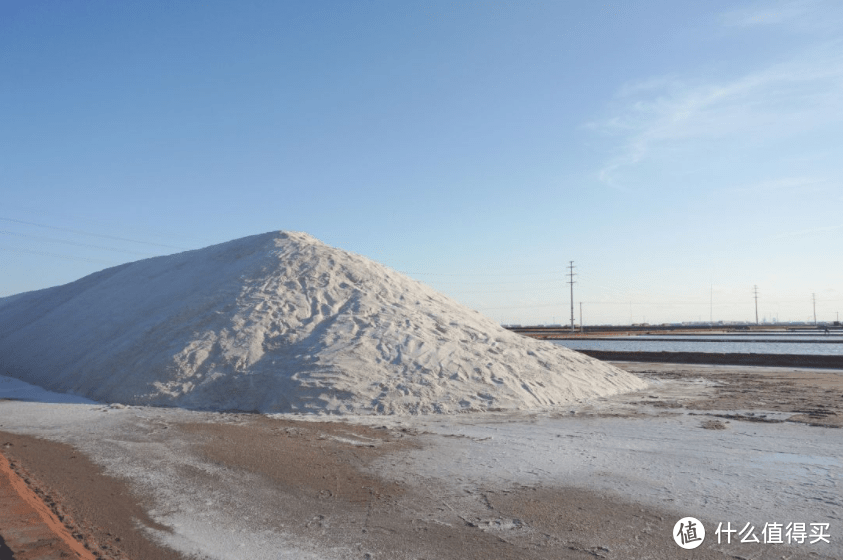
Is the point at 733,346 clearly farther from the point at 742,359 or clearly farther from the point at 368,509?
the point at 368,509

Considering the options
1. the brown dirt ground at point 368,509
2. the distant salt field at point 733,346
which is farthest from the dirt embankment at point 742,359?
the brown dirt ground at point 368,509

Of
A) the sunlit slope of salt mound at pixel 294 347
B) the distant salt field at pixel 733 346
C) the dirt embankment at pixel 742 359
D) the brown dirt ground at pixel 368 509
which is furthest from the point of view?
the distant salt field at pixel 733 346

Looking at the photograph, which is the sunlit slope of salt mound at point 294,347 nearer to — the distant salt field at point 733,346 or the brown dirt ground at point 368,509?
the brown dirt ground at point 368,509

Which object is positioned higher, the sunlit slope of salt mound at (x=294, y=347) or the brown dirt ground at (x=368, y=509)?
the sunlit slope of salt mound at (x=294, y=347)

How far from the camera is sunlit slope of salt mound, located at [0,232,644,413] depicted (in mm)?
11125

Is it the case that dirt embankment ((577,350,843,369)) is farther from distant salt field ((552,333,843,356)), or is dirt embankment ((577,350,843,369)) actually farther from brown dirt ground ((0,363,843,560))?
brown dirt ground ((0,363,843,560))

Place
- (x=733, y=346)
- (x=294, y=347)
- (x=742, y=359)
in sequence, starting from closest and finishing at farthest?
(x=294, y=347) < (x=742, y=359) < (x=733, y=346)

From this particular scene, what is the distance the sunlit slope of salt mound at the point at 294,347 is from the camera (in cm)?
1112

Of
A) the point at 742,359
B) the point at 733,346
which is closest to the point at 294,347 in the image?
the point at 742,359

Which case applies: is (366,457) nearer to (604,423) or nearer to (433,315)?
(604,423)

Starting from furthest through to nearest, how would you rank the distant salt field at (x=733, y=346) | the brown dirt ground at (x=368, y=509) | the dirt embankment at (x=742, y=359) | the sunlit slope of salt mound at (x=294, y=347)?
the distant salt field at (x=733, y=346), the dirt embankment at (x=742, y=359), the sunlit slope of salt mound at (x=294, y=347), the brown dirt ground at (x=368, y=509)

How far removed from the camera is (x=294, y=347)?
489 inches

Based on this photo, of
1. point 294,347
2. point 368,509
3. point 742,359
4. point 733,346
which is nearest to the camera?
point 368,509

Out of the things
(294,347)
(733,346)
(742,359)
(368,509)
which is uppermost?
(294,347)
